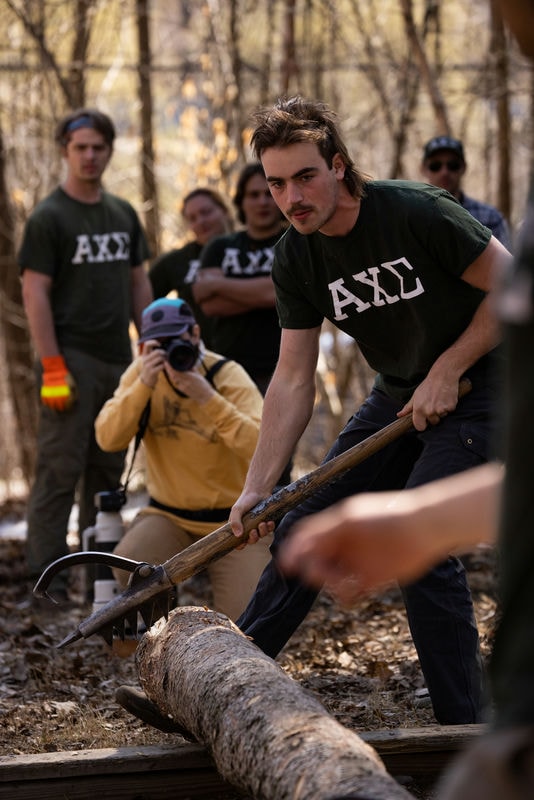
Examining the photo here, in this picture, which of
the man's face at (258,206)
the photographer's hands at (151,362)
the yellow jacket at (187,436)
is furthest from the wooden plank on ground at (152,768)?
the man's face at (258,206)

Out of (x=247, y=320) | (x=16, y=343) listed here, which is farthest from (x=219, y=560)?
(x=16, y=343)

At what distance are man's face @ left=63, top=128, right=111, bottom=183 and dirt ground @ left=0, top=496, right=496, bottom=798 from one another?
98.7 inches

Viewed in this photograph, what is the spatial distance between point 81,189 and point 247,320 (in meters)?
1.31

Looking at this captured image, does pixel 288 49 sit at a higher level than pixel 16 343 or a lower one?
higher

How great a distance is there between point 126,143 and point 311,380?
35.2ft

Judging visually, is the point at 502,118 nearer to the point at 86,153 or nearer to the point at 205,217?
the point at 205,217

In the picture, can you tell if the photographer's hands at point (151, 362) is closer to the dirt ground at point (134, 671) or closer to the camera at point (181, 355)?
the camera at point (181, 355)

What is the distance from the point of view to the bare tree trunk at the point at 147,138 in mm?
10656

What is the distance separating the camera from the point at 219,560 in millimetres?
5016

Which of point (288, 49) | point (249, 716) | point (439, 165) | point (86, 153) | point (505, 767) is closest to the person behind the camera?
point (505, 767)

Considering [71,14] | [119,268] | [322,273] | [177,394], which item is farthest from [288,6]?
[322,273]

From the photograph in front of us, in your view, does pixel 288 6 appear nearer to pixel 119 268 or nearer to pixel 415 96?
pixel 415 96

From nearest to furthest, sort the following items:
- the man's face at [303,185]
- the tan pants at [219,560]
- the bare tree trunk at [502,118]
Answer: the man's face at [303,185] → the tan pants at [219,560] → the bare tree trunk at [502,118]

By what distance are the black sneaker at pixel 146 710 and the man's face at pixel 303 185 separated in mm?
1662
